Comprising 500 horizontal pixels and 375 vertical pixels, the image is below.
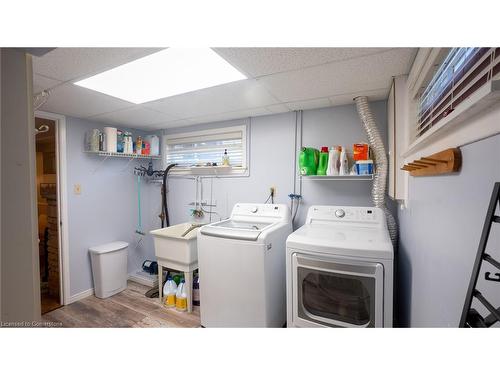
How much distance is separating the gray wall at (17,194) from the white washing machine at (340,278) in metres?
1.39

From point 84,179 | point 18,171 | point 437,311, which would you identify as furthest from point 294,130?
point 84,179

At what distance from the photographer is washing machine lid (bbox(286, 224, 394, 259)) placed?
1.36 m

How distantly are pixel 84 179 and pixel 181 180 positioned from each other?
114cm

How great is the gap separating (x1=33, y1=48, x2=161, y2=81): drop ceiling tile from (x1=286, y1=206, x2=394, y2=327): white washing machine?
1.60 meters

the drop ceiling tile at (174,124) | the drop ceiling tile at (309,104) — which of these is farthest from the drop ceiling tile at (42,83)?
the drop ceiling tile at (309,104)

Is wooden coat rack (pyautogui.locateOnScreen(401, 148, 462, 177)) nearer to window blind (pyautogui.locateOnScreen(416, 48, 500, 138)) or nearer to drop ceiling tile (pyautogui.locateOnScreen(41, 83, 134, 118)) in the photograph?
window blind (pyautogui.locateOnScreen(416, 48, 500, 138))

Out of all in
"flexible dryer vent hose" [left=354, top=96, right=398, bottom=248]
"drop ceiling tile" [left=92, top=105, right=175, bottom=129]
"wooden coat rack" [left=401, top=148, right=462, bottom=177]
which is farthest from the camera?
"drop ceiling tile" [left=92, top=105, right=175, bottom=129]

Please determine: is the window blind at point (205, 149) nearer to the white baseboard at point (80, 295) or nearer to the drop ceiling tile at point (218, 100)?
the drop ceiling tile at point (218, 100)

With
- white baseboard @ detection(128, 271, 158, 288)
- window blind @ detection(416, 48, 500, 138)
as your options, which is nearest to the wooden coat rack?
window blind @ detection(416, 48, 500, 138)

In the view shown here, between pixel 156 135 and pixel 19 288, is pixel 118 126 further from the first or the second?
pixel 19 288

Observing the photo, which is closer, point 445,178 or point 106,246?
point 445,178

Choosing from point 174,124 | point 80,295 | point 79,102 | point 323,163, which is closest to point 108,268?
point 80,295

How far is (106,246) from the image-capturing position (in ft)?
8.89

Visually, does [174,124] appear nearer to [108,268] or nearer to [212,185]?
[212,185]
